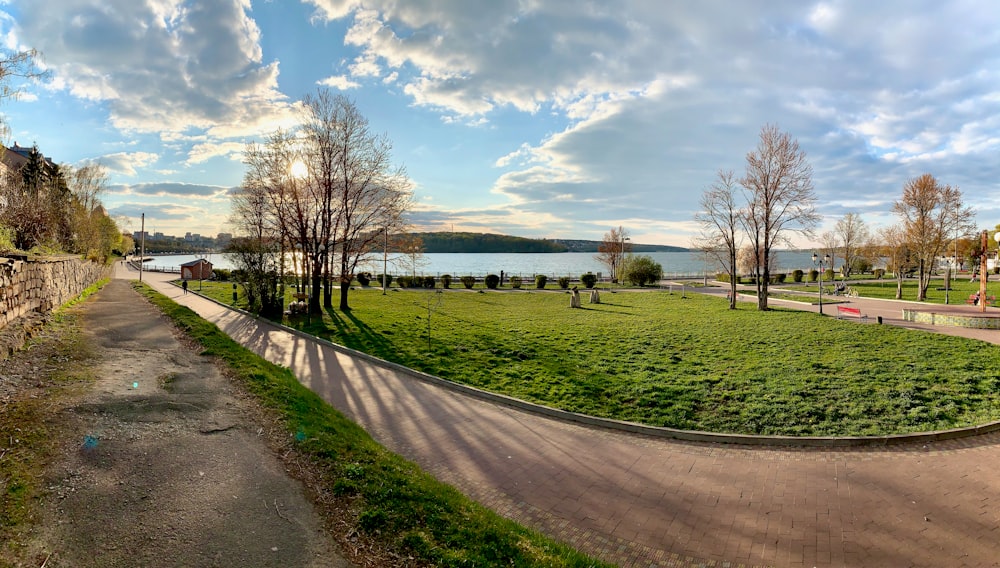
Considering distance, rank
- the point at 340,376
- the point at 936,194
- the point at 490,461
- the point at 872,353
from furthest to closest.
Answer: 1. the point at 936,194
2. the point at 872,353
3. the point at 340,376
4. the point at 490,461

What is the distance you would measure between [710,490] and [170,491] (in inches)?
245

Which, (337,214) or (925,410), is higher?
(337,214)

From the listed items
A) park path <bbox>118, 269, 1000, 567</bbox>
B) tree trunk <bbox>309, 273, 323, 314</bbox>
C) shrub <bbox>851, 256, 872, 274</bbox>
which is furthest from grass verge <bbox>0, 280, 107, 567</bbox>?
shrub <bbox>851, 256, 872, 274</bbox>

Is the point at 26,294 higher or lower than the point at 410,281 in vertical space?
higher

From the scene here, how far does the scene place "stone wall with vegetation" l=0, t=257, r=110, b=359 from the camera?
9.23 m

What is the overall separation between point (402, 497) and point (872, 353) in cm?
1353

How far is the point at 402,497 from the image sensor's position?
504cm

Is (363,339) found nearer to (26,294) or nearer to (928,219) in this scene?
(26,294)

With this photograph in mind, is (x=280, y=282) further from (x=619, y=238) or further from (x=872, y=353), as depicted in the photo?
(x=619, y=238)

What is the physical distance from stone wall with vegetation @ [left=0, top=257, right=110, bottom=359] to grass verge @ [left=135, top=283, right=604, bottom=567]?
21.2 ft

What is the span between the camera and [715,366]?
11656 mm

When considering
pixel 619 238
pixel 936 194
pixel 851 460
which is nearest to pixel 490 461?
pixel 851 460

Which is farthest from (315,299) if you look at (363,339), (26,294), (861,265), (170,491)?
(861,265)

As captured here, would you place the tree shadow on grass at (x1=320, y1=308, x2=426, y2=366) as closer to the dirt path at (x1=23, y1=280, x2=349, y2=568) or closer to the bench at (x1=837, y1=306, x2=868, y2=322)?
the dirt path at (x1=23, y1=280, x2=349, y2=568)
